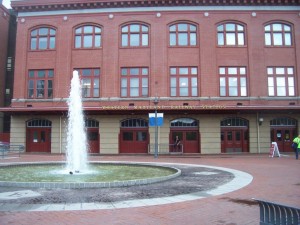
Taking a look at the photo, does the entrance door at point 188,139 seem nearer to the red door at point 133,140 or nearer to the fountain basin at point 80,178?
the red door at point 133,140

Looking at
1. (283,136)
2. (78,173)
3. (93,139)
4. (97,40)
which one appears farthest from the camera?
(97,40)

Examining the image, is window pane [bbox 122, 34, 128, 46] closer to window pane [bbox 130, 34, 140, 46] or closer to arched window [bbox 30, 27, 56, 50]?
window pane [bbox 130, 34, 140, 46]

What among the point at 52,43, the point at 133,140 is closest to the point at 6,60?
the point at 52,43

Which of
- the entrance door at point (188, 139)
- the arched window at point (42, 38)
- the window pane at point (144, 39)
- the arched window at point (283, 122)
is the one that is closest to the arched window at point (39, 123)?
the arched window at point (42, 38)

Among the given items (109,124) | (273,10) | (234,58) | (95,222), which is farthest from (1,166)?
(273,10)

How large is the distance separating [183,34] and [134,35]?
4.75m

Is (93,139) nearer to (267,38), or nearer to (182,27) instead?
(182,27)

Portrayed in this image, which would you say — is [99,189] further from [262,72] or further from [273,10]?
[273,10]

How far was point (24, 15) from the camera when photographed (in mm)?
32500

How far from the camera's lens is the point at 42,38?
106 feet

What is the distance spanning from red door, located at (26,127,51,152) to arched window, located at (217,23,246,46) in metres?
18.8

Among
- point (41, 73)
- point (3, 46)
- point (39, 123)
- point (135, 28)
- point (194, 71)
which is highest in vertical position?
point (3, 46)

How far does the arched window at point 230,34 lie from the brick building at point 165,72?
0.10m

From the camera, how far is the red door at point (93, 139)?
3059 centimetres
